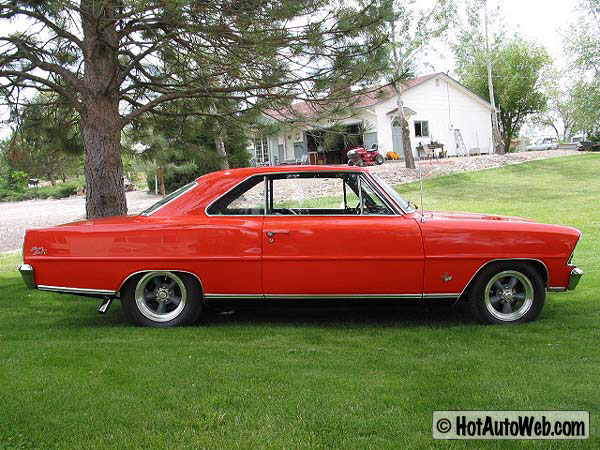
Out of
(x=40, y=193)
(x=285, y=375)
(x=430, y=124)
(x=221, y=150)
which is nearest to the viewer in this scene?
(x=285, y=375)

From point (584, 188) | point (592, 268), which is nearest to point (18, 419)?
point (592, 268)

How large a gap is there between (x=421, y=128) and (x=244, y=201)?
102ft

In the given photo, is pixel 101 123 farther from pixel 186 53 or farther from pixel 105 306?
pixel 105 306

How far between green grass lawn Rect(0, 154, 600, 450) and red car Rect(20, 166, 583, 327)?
324mm

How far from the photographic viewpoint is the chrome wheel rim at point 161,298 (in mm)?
5297

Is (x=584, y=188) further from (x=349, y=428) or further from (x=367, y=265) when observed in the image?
(x=349, y=428)

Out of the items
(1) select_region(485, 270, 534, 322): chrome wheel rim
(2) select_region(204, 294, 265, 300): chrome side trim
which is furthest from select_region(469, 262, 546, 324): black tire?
(2) select_region(204, 294, 265, 300): chrome side trim

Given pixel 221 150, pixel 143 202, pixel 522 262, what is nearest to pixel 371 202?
pixel 522 262

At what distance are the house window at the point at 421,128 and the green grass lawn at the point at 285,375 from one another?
2944 cm

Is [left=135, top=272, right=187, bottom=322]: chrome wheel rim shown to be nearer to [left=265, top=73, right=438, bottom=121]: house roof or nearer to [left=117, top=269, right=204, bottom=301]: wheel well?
[left=117, top=269, right=204, bottom=301]: wheel well

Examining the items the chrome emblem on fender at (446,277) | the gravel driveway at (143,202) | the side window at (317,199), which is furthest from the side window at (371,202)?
the gravel driveway at (143,202)

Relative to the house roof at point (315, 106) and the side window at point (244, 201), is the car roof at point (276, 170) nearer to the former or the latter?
the side window at point (244, 201)

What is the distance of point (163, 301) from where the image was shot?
17.6 feet

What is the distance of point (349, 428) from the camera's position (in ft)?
10.0
